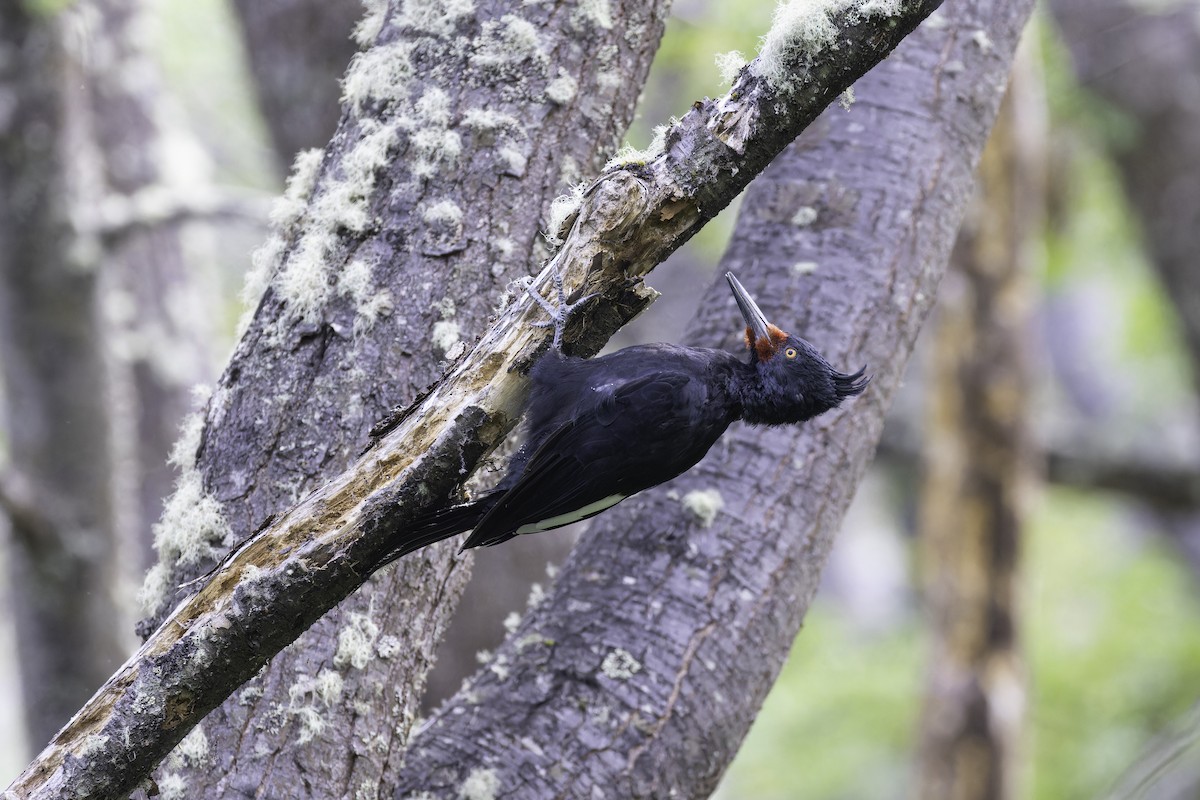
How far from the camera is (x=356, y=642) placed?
2.24m

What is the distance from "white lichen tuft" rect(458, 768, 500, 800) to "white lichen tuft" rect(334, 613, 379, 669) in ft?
1.32

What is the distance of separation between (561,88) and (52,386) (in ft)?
9.12

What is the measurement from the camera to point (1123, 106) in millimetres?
6504

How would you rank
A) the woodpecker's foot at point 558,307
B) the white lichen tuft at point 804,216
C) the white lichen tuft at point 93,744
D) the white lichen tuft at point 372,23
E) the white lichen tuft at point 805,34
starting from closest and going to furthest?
the white lichen tuft at point 93,744 → the white lichen tuft at point 805,34 → the woodpecker's foot at point 558,307 → the white lichen tuft at point 372,23 → the white lichen tuft at point 804,216

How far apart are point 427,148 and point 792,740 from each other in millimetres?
7624

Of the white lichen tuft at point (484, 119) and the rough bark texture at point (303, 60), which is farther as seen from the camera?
the rough bark texture at point (303, 60)

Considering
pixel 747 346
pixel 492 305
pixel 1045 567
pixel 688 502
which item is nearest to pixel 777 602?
pixel 688 502

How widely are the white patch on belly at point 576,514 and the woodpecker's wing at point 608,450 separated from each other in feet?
0.14

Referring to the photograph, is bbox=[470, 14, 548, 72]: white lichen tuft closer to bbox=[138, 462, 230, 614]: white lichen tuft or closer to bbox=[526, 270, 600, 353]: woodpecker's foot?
bbox=[526, 270, 600, 353]: woodpecker's foot

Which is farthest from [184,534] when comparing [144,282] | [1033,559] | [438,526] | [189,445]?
[1033,559]

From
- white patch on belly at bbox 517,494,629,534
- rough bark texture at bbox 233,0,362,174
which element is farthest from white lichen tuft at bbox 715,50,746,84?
rough bark texture at bbox 233,0,362,174

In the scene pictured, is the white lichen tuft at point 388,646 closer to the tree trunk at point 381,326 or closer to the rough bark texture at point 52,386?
the tree trunk at point 381,326

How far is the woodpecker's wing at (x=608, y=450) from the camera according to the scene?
248 centimetres

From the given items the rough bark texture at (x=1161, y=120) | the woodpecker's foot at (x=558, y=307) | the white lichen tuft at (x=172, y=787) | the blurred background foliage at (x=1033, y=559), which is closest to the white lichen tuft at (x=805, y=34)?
the woodpecker's foot at (x=558, y=307)
